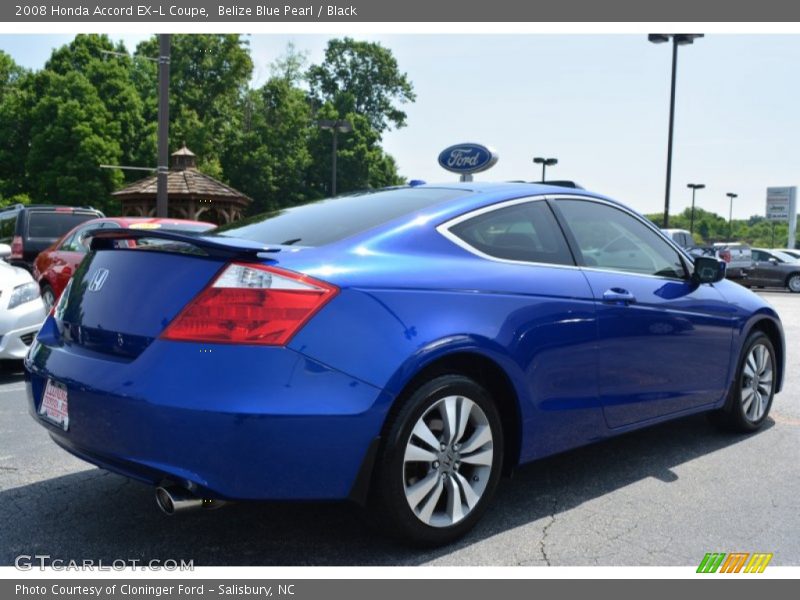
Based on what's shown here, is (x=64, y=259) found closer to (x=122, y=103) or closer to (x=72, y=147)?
(x=72, y=147)

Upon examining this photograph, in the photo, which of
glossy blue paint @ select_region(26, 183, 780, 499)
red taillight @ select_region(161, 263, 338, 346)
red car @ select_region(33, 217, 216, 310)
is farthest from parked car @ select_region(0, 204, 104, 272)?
red taillight @ select_region(161, 263, 338, 346)

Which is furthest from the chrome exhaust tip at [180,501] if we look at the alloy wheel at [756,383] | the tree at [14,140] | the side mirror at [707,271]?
the tree at [14,140]

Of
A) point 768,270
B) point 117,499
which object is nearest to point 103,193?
point 768,270

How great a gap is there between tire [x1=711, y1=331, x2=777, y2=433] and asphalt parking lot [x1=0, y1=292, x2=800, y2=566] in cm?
36

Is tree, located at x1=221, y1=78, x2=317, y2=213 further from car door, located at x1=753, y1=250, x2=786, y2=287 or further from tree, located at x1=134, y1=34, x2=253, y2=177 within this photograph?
car door, located at x1=753, y1=250, x2=786, y2=287

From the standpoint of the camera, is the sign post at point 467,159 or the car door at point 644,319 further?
the sign post at point 467,159

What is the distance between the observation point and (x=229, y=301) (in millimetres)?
2746

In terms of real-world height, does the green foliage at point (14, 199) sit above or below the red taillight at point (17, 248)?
above

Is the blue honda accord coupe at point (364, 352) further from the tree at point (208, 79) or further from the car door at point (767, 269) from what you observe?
the tree at point (208, 79)

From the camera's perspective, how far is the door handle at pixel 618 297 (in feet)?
12.7

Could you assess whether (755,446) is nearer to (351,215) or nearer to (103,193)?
(351,215)

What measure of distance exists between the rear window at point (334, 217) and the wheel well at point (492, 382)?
64cm

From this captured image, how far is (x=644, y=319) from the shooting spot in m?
4.08

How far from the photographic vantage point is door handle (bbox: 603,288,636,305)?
3.87 meters
